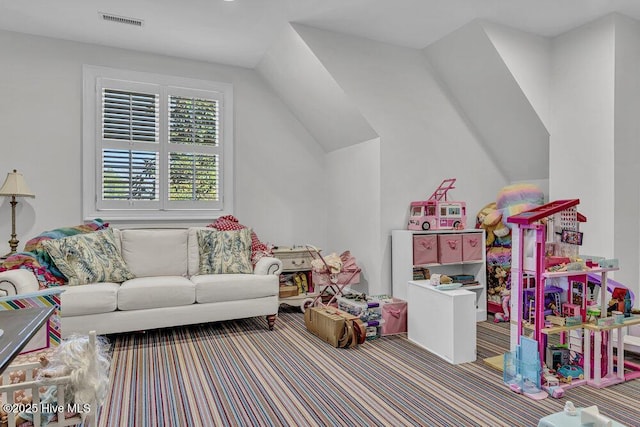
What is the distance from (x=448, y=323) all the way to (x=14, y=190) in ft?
13.0

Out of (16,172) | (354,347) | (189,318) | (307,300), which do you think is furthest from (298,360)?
(16,172)

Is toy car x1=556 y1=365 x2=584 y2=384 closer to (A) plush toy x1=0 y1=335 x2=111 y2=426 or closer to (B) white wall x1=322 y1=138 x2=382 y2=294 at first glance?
(B) white wall x1=322 y1=138 x2=382 y2=294

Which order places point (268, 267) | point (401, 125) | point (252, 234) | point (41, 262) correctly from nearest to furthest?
point (41, 262) < point (268, 267) < point (401, 125) < point (252, 234)

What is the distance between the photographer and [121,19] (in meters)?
3.72

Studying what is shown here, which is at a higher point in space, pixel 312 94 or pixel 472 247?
pixel 312 94

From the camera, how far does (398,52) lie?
4.37 m

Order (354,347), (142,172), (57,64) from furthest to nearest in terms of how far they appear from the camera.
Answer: (142,172)
(57,64)
(354,347)

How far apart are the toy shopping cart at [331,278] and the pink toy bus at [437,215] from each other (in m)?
0.78

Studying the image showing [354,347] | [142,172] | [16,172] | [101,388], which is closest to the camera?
[101,388]

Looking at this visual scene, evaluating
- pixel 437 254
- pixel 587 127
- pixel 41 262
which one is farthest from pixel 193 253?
pixel 587 127

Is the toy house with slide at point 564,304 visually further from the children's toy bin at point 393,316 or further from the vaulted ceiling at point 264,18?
the vaulted ceiling at point 264,18

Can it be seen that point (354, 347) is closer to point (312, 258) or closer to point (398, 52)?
point (312, 258)

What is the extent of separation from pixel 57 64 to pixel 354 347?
408 centimetres

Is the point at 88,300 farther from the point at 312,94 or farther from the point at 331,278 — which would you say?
the point at 312,94
